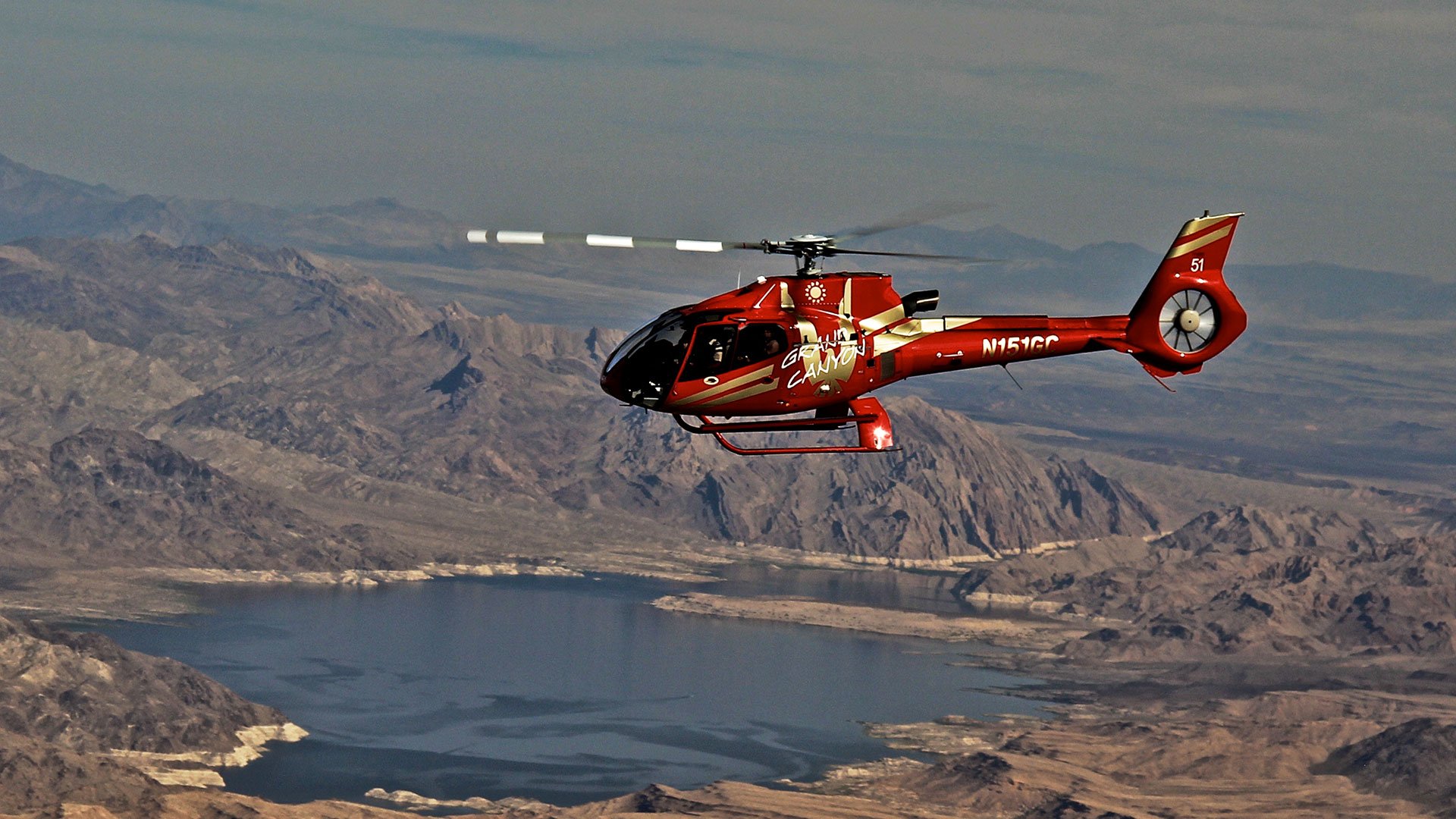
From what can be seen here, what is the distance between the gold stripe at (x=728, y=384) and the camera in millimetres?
73625

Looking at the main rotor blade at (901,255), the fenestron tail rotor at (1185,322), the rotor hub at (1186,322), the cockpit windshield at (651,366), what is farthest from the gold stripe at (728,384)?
the rotor hub at (1186,322)

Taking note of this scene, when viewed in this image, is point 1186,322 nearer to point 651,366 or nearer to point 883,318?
point 883,318

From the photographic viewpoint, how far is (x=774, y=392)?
75.2 m

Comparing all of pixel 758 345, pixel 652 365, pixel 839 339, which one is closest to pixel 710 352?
pixel 758 345

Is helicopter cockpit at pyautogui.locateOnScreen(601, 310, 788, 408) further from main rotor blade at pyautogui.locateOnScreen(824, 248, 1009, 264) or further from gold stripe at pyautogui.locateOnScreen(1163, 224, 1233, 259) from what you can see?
gold stripe at pyautogui.locateOnScreen(1163, 224, 1233, 259)

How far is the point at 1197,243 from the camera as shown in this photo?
3295 inches

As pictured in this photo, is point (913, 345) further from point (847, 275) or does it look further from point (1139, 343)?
point (1139, 343)

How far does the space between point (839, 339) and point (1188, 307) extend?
16.9 meters

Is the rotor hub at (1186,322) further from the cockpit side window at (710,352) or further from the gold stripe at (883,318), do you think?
the cockpit side window at (710,352)

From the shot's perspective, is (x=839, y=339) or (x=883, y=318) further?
(x=883, y=318)

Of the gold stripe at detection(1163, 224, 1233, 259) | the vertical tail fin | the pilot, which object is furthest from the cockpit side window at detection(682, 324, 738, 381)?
the gold stripe at detection(1163, 224, 1233, 259)

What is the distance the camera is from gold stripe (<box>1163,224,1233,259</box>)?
274 feet

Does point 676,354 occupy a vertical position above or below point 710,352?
below

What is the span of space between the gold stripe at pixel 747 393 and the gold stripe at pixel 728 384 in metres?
0.25
